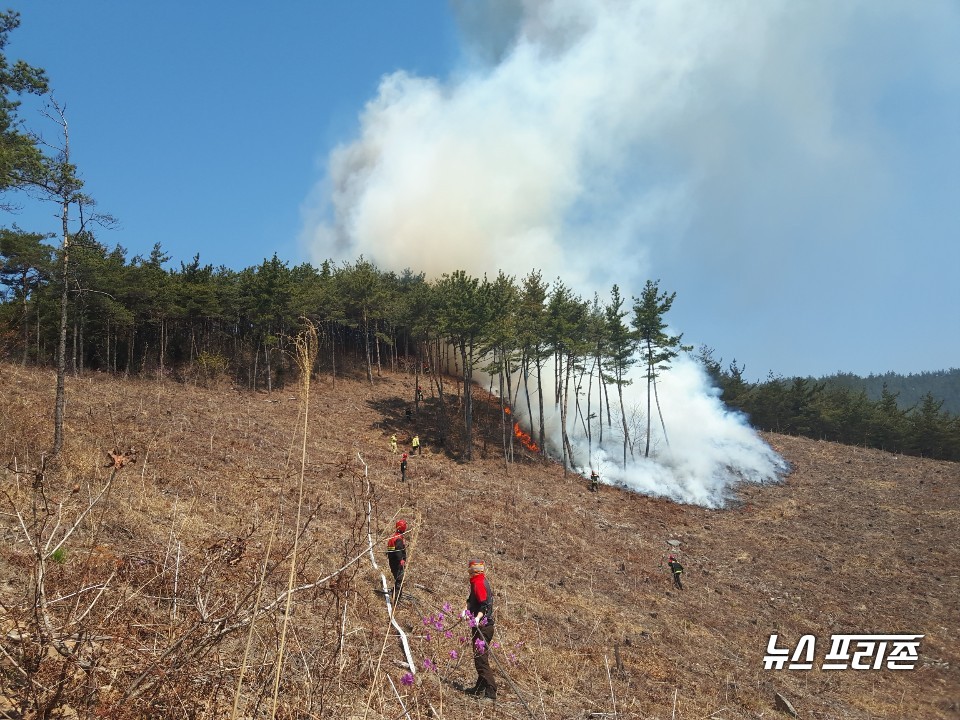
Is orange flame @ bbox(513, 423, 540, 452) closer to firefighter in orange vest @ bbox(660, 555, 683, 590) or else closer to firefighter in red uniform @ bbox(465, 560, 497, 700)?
firefighter in orange vest @ bbox(660, 555, 683, 590)

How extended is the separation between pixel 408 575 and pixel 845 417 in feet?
228

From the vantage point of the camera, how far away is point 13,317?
126ft

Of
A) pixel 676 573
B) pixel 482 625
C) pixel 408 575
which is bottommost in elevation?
pixel 676 573

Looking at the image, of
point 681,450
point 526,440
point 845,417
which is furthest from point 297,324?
point 845,417

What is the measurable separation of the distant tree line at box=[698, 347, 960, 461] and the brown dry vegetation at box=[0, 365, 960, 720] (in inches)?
1085

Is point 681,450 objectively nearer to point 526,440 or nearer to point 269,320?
point 526,440

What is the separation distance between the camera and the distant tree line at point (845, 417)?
2397 inches

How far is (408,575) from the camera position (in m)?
13.9

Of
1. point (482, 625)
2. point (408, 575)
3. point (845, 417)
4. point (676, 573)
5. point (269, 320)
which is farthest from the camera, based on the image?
point (845, 417)

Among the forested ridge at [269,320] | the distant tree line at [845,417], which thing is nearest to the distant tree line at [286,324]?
the forested ridge at [269,320]

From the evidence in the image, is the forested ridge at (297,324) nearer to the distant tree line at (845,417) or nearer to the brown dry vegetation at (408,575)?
Answer: the brown dry vegetation at (408,575)

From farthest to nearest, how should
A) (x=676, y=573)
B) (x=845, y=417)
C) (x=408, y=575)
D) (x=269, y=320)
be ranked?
(x=845, y=417) → (x=269, y=320) → (x=676, y=573) → (x=408, y=575)

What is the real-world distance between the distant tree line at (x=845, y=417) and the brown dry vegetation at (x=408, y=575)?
2756 centimetres

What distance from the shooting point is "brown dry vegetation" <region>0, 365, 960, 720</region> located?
3053 millimetres
